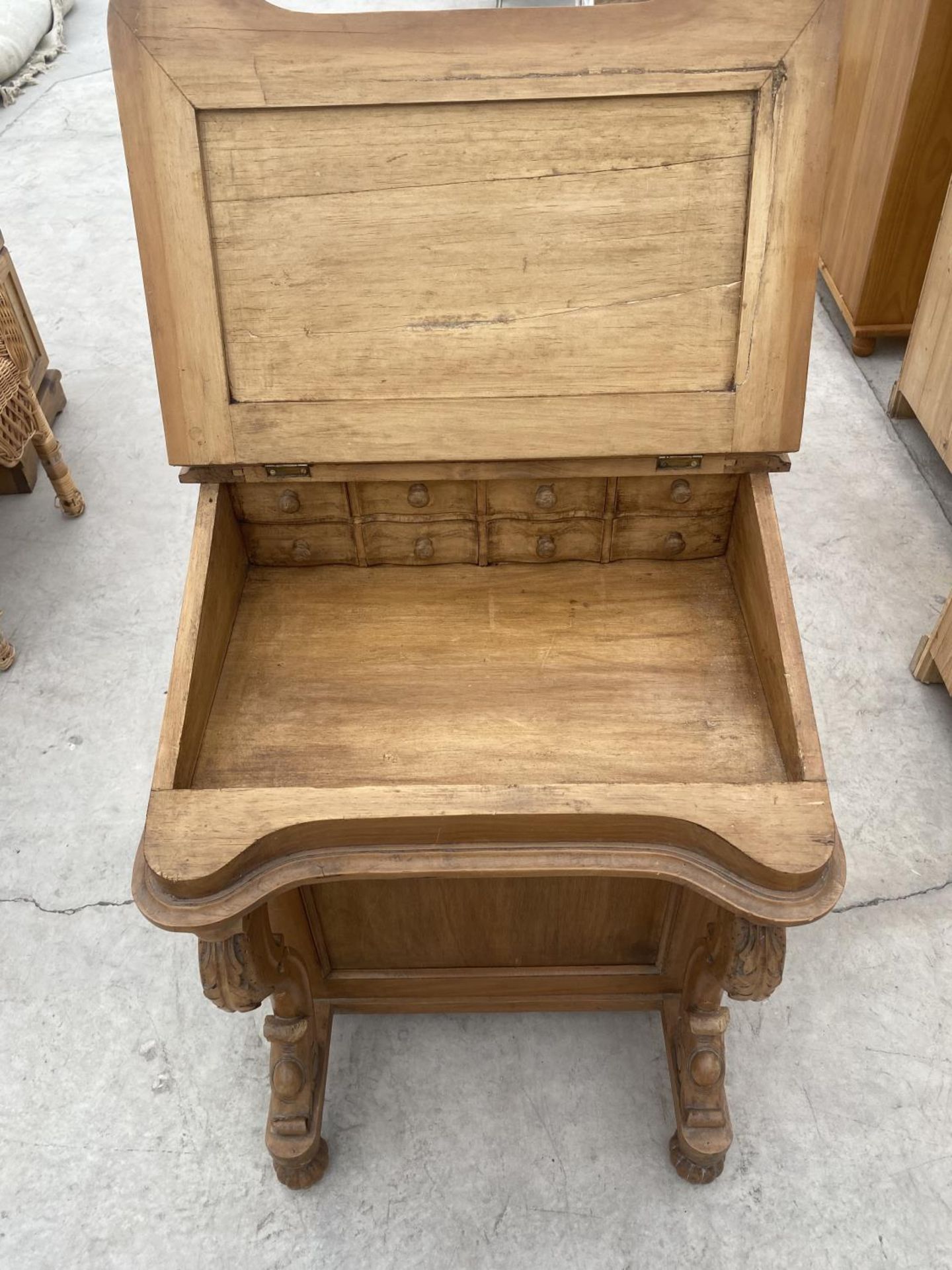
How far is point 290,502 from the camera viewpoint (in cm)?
165

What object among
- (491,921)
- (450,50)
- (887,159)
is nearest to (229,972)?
(491,921)

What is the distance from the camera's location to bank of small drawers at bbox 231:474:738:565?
1.65 meters

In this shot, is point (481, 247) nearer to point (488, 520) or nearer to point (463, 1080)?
point (488, 520)

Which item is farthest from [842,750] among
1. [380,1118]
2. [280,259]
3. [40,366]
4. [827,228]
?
[40,366]

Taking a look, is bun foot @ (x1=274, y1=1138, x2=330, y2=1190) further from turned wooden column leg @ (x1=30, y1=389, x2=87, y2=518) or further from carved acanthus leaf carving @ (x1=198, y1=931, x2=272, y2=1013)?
turned wooden column leg @ (x1=30, y1=389, x2=87, y2=518)

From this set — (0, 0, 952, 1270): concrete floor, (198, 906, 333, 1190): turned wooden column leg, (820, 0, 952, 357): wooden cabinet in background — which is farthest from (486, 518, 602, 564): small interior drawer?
(820, 0, 952, 357): wooden cabinet in background

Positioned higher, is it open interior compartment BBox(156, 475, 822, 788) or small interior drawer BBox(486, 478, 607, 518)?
small interior drawer BBox(486, 478, 607, 518)

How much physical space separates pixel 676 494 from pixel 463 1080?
3.96ft

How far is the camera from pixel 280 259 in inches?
57.9

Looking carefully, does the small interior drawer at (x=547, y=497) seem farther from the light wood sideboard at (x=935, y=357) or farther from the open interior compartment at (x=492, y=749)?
the light wood sideboard at (x=935, y=357)

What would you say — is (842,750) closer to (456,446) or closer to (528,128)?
(456,446)

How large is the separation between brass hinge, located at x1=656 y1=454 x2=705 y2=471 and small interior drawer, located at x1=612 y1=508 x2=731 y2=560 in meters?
0.15

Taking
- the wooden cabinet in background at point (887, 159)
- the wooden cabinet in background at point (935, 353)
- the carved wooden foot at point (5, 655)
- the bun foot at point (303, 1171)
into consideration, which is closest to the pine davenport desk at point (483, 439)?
the bun foot at point (303, 1171)

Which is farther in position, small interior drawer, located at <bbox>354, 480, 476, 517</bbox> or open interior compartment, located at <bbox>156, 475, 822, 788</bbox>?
small interior drawer, located at <bbox>354, 480, 476, 517</bbox>
